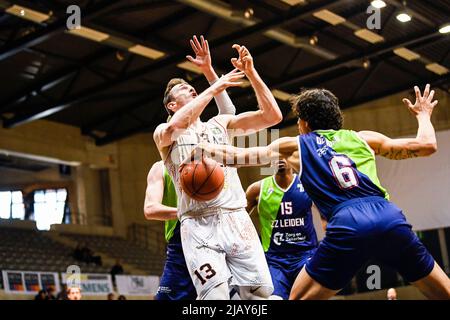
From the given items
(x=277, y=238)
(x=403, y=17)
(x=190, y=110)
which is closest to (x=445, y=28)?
(x=403, y=17)

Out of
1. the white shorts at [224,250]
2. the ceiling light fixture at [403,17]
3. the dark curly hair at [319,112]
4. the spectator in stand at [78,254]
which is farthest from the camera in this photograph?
the spectator in stand at [78,254]

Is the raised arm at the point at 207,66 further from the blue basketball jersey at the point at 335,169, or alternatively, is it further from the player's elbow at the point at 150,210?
the blue basketball jersey at the point at 335,169

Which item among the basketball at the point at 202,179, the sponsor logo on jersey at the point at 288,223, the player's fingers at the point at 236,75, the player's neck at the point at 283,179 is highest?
the player's fingers at the point at 236,75

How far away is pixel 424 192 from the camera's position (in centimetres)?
2214

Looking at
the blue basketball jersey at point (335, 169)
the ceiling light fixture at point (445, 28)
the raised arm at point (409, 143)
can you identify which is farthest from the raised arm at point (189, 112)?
the ceiling light fixture at point (445, 28)

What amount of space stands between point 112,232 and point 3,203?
4.49 m

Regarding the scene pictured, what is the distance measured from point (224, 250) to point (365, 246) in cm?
123

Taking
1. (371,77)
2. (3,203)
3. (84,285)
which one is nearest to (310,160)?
(84,285)

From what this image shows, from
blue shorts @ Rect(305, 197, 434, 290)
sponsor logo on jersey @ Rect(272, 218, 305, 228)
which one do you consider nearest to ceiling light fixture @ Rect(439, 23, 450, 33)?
sponsor logo on jersey @ Rect(272, 218, 305, 228)

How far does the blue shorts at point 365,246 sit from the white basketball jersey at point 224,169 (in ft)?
3.72

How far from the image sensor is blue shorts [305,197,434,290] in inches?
182

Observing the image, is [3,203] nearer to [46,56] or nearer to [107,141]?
Answer: [107,141]

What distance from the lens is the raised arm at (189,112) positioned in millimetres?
5617

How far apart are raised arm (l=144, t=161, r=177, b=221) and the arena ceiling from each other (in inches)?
421
